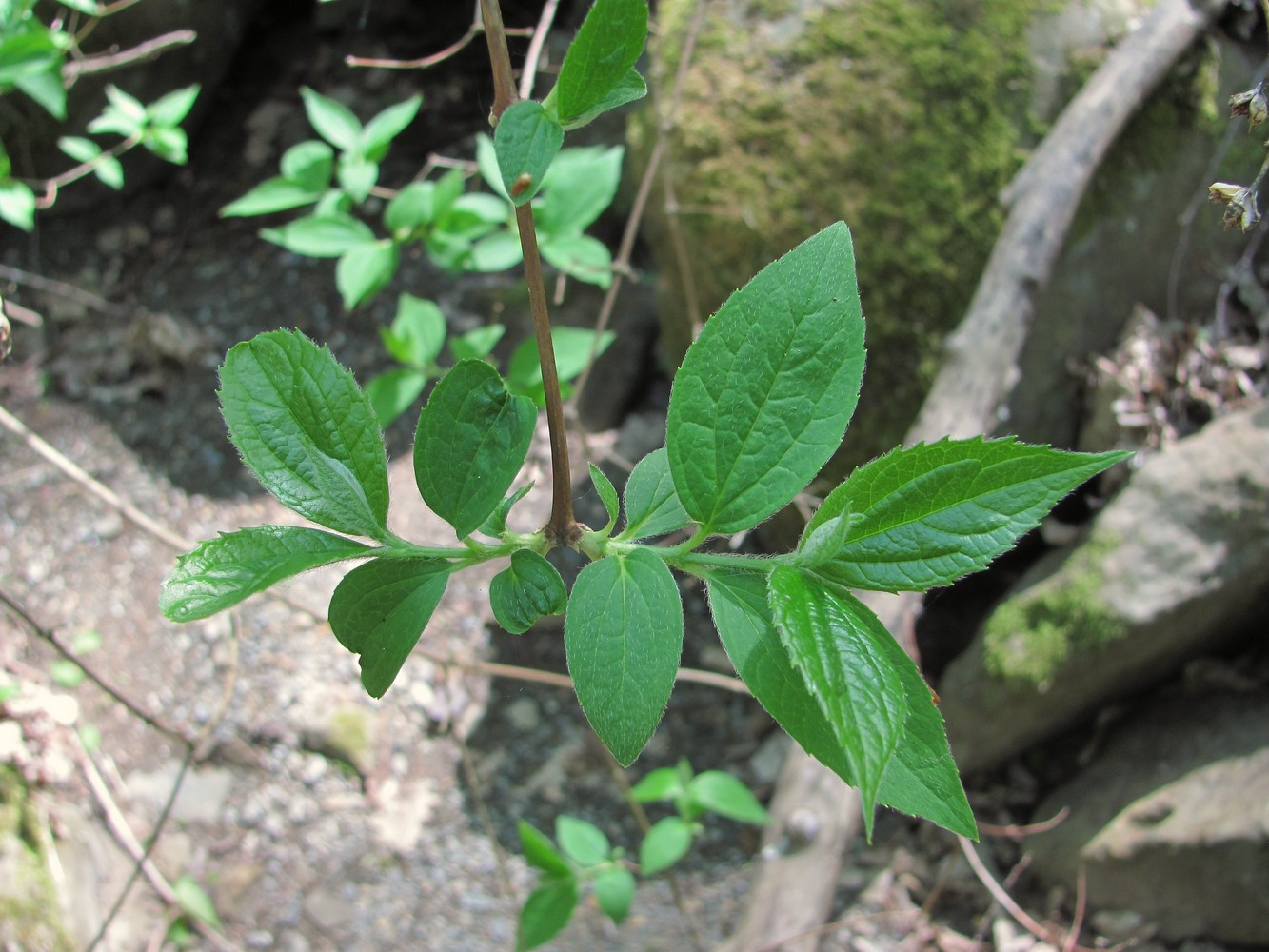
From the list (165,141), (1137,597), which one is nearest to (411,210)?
(165,141)

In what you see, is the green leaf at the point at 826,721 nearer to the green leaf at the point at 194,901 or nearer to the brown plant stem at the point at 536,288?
the brown plant stem at the point at 536,288

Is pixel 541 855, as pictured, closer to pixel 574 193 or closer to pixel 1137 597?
pixel 574 193

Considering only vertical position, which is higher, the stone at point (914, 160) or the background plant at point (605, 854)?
the stone at point (914, 160)

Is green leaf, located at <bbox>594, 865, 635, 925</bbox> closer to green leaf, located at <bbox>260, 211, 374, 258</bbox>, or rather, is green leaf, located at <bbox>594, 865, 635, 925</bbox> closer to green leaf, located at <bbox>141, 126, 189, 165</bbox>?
green leaf, located at <bbox>260, 211, 374, 258</bbox>

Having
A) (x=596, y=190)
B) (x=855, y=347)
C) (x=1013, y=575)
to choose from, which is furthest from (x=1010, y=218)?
(x=855, y=347)

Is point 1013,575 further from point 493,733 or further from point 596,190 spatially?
point 596,190

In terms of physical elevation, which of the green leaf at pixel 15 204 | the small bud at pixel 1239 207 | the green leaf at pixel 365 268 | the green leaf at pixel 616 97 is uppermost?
the small bud at pixel 1239 207

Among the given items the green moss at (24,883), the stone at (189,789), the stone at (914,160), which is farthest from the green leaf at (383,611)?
the stone at (189,789)
